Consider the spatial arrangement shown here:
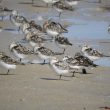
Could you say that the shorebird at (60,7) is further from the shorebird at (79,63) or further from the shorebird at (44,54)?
the shorebird at (79,63)

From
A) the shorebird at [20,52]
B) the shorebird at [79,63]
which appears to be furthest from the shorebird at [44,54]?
the shorebird at [79,63]

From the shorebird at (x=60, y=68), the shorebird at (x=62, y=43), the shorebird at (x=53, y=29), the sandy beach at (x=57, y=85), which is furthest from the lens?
the shorebird at (x=53, y=29)

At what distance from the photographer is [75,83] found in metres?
13.3

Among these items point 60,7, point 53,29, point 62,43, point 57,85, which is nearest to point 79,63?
point 57,85

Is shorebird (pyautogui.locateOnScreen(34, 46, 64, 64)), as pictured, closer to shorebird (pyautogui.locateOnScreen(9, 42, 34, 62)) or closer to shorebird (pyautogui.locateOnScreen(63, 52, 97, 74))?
shorebird (pyautogui.locateOnScreen(9, 42, 34, 62))

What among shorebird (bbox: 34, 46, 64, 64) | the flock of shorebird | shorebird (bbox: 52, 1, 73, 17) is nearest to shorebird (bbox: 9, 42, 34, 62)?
the flock of shorebird

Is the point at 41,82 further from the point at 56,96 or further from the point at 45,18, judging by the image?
the point at 45,18

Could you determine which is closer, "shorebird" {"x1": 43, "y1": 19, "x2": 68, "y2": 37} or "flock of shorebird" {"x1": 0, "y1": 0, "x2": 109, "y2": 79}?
"flock of shorebird" {"x1": 0, "y1": 0, "x2": 109, "y2": 79}

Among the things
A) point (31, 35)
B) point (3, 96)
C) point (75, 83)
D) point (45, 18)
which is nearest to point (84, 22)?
point (45, 18)

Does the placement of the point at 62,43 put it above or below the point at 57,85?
below

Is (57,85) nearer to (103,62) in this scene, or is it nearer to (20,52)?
(20,52)

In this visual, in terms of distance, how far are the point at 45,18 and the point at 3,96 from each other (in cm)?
1141

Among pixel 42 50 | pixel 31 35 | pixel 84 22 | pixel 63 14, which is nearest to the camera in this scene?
pixel 42 50

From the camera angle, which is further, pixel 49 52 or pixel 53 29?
pixel 53 29
